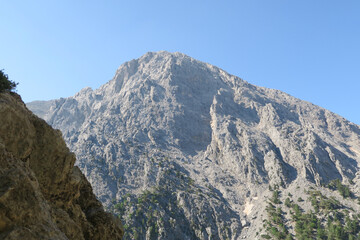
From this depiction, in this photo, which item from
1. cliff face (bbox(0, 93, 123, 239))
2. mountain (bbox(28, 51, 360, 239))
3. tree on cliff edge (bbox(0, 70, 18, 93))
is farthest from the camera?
mountain (bbox(28, 51, 360, 239))

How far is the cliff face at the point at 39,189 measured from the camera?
11.3 meters

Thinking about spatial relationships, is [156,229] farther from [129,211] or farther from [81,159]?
[81,159]

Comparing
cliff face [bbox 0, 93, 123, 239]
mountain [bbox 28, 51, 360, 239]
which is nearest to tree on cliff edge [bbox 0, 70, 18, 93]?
cliff face [bbox 0, 93, 123, 239]

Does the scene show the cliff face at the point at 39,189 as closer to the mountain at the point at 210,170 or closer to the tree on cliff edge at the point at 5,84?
the tree on cliff edge at the point at 5,84

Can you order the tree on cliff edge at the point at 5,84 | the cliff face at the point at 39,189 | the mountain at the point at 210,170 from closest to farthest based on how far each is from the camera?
the cliff face at the point at 39,189
the tree on cliff edge at the point at 5,84
the mountain at the point at 210,170

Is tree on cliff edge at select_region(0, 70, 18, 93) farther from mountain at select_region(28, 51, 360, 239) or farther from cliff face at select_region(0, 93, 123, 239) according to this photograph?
mountain at select_region(28, 51, 360, 239)

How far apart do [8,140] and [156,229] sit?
353 feet

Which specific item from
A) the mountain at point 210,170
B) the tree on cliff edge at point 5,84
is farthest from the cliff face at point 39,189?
the mountain at point 210,170

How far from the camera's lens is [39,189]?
1458 cm

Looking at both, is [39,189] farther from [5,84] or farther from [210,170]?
[210,170]

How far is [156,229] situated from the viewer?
369 feet

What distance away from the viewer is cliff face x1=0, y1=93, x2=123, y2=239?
37.0ft

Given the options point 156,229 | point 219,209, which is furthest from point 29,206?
point 219,209

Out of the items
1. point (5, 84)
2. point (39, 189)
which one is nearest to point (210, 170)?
point (5, 84)
